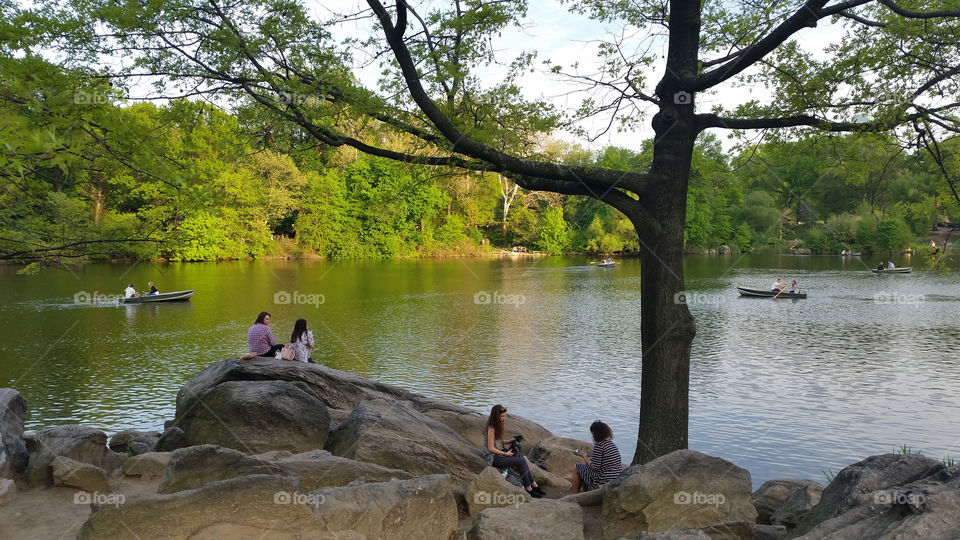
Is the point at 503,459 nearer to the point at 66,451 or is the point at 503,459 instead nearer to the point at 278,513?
the point at 278,513

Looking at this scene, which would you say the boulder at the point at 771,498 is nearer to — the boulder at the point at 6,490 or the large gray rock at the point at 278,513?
the large gray rock at the point at 278,513

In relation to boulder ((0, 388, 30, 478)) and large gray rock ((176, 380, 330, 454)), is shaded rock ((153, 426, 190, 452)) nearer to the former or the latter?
large gray rock ((176, 380, 330, 454))

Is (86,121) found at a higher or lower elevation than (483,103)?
lower

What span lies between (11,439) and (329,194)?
6646cm

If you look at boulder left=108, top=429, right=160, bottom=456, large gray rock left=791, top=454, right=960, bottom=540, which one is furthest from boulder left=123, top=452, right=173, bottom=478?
large gray rock left=791, top=454, right=960, bottom=540

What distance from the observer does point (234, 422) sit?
9055mm

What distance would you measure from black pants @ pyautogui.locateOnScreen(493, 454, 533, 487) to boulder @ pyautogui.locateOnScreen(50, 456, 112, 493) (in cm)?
488

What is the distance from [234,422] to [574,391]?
10604 mm

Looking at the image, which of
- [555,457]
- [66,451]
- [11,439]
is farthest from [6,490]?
[555,457]

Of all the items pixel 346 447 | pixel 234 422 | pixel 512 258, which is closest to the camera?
pixel 346 447

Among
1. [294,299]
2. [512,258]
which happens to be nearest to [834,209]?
[512,258]

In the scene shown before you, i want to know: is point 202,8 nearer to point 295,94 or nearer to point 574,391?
point 295,94

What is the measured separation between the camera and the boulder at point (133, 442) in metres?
10.5

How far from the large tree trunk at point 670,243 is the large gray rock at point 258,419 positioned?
4.93 meters
